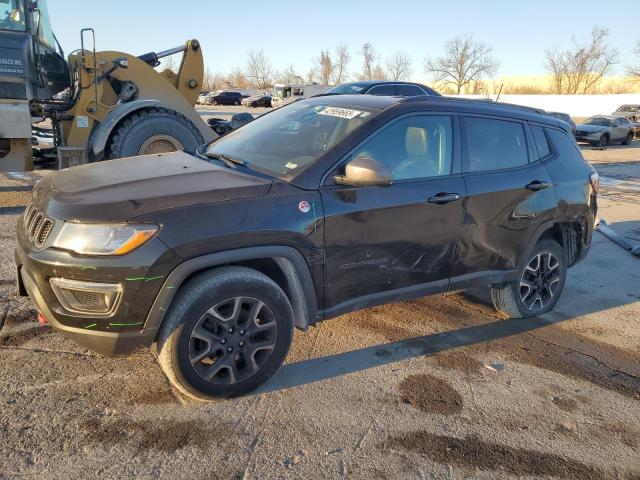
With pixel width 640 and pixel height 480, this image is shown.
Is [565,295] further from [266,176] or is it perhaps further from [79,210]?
[79,210]

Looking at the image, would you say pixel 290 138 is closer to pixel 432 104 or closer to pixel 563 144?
pixel 432 104

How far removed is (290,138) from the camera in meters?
3.86

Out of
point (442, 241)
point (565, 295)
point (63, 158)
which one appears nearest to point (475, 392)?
point (442, 241)

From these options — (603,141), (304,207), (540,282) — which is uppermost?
(304,207)

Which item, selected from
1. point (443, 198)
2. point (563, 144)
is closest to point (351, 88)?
point (563, 144)

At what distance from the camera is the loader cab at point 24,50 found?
6930 mm

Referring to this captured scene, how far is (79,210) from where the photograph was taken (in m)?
2.76

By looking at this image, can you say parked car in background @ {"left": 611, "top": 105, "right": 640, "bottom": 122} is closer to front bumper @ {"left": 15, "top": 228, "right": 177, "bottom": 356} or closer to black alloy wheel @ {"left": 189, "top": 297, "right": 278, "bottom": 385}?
black alloy wheel @ {"left": 189, "top": 297, "right": 278, "bottom": 385}

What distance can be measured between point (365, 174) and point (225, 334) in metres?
1.27

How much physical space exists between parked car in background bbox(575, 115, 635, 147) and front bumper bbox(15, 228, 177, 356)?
23.1m

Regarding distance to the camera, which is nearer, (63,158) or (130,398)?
(130,398)

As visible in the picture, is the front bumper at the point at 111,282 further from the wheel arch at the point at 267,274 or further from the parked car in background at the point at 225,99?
the parked car in background at the point at 225,99

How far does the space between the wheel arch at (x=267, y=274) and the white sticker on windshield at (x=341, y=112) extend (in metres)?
1.18

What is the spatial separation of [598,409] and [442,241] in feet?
4.86
